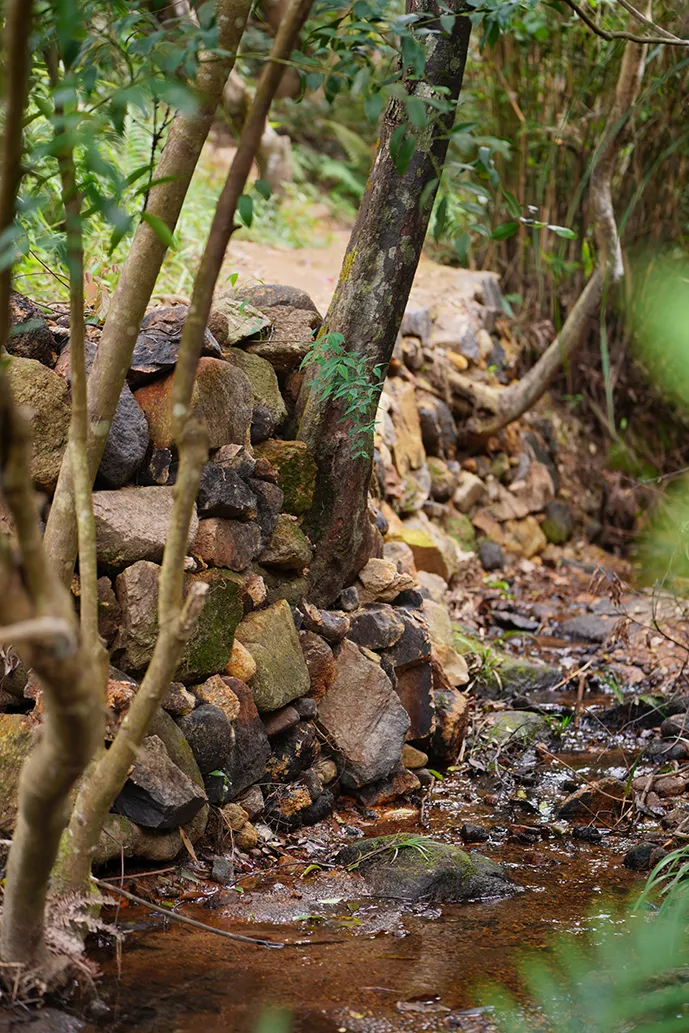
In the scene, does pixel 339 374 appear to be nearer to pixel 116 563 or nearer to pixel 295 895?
pixel 116 563

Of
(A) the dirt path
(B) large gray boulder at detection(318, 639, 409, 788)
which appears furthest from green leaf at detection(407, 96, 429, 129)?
(A) the dirt path

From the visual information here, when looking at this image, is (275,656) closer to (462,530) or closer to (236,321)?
(236,321)

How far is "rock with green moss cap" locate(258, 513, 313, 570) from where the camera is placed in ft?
11.8

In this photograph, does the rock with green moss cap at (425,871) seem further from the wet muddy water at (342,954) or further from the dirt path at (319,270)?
the dirt path at (319,270)

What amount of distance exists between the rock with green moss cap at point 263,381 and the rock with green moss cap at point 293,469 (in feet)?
0.38

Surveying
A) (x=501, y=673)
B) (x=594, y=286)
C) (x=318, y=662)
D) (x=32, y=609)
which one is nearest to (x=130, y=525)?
(x=318, y=662)

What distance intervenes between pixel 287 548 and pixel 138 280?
132 centimetres

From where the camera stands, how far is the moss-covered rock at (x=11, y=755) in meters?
2.58

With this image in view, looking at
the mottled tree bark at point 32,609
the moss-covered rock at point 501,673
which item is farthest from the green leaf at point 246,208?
the moss-covered rock at point 501,673

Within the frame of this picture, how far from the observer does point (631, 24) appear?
680 centimetres

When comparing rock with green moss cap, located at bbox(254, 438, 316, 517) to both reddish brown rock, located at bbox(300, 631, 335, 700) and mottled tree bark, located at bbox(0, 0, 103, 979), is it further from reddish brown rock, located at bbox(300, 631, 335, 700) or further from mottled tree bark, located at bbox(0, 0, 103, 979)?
mottled tree bark, located at bbox(0, 0, 103, 979)

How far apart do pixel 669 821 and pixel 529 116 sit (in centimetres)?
615

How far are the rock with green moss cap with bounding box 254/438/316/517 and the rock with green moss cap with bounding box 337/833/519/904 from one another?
1253 millimetres

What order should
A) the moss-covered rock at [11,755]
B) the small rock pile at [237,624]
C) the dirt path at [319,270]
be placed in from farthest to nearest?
the dirt path at [319,270]
the small rock pile at [237,624]
the moss-covered rock at [11,755]
